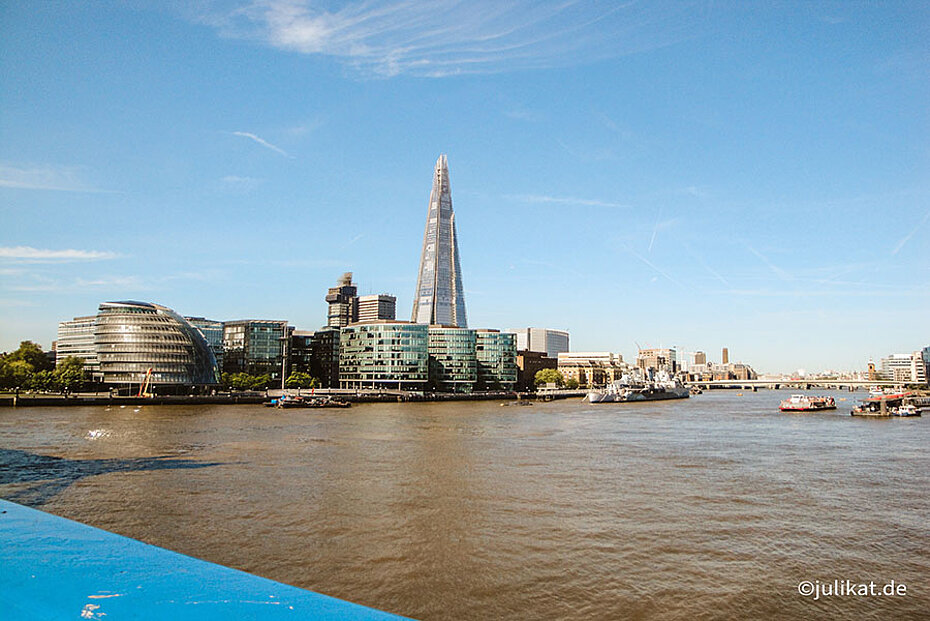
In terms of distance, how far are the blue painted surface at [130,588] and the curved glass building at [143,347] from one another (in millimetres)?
121510

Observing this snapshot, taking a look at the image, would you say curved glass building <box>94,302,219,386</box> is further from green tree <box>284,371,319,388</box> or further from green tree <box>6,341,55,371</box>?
green tree <box>284,371,319,388</box>

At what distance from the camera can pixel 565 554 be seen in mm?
16516

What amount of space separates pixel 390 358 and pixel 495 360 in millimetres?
29307

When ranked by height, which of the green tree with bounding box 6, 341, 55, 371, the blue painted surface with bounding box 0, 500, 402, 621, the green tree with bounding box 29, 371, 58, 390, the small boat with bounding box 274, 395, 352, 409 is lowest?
the small boat with bounding box 274, 395, 352, 409

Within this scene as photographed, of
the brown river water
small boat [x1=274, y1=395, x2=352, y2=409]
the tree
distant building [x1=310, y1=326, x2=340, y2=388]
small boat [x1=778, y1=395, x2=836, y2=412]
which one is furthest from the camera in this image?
the tree

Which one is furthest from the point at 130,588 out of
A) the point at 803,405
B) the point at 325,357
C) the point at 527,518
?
the point at 325,357

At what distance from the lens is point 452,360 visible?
158m

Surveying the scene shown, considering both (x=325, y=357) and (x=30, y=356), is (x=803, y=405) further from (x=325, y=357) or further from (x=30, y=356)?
(x=30, y=356)

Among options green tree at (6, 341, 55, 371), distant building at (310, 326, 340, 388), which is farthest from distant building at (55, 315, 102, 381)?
distant building at (310, 326, 340, 388)

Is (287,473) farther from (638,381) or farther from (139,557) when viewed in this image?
(638,381)

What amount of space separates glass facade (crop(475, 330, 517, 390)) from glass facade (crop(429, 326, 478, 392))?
5.11 metres

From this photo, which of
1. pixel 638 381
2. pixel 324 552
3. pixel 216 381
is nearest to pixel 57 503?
pixel 324 552

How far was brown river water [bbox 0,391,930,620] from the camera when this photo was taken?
13.9m

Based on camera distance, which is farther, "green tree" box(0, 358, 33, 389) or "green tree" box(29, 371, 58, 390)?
"green tree" box(29, 371, 58, 390)
